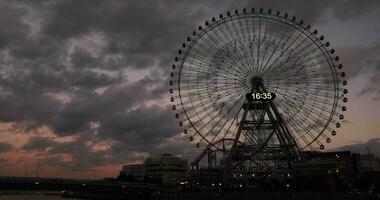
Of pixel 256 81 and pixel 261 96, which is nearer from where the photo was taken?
pixel 256 81

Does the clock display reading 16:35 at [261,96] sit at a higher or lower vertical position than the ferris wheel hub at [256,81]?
lower

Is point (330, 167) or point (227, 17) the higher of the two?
point (227, 17)

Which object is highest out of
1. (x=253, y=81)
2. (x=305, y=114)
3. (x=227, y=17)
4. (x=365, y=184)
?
(x=227, y=17)

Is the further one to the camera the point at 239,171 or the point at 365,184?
the point at 239,171

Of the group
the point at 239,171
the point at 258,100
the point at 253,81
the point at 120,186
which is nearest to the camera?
the point at 253,81

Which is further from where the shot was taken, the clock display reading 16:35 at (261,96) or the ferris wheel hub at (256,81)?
the clock display reading 16:35 at (261,96)

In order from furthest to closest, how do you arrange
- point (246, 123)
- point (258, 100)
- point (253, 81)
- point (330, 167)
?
point (330, 167) → point (246, 123) → point (258, 100) → point (253, 81)

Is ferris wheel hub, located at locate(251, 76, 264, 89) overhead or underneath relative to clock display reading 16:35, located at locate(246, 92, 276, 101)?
overhead

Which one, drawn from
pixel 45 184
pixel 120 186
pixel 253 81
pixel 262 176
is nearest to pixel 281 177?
pixel 262 176

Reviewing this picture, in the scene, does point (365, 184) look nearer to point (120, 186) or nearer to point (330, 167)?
point (330, 167)

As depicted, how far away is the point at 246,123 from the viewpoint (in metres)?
92.5

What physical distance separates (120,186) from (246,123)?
4961cm

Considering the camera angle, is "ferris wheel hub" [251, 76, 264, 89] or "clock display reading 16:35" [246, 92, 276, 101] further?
"clock display reading 16:35" [246, 92, 276, 101]

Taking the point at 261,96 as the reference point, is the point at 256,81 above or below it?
above
